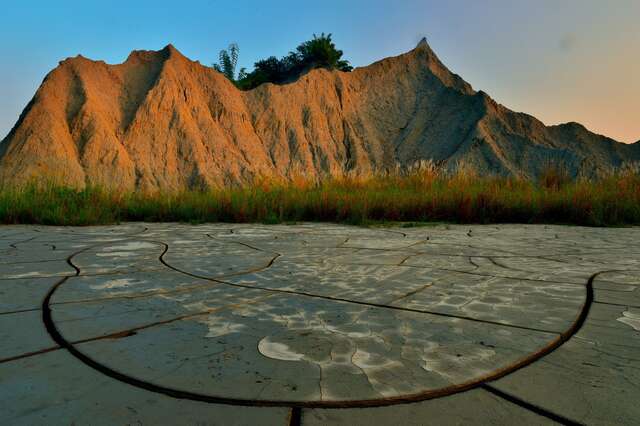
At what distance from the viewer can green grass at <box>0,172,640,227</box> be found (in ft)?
16.0

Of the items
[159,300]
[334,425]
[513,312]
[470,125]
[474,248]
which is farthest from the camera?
[470,125]

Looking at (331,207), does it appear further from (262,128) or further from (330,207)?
(262,128)

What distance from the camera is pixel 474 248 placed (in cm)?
270

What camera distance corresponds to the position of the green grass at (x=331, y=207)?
488 centimetres

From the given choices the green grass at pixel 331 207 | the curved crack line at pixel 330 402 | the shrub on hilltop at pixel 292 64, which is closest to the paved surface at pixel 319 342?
the curved crack line at pixel 330 402

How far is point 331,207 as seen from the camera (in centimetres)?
549

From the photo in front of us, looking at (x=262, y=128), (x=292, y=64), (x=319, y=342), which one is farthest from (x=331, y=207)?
(x=292, y=64)

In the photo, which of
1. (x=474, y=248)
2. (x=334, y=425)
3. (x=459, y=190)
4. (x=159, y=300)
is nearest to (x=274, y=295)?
(x=159, y=300)

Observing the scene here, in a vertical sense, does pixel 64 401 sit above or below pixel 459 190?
below

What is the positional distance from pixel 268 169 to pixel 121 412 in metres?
17.1

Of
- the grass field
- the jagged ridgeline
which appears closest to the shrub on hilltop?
the jagged ridgeline

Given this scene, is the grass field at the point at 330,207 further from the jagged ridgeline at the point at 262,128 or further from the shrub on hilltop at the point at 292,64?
the shrub on hilltop at the point at 292,64

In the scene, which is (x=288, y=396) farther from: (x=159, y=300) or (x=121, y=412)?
Answer: (x=159, y=300)

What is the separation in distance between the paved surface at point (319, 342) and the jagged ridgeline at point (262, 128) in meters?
8.91
